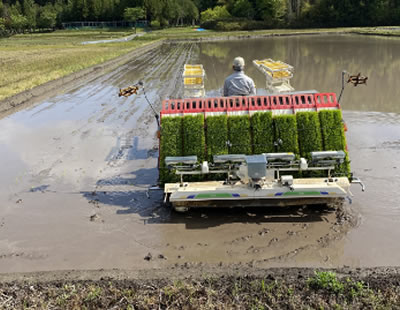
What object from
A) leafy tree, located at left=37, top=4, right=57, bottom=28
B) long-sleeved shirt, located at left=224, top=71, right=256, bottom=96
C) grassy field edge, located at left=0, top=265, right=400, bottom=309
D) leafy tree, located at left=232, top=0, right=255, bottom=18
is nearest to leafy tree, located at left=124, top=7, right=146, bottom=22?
leafy tree, located at left=37, top=4, right=57, bottom=28

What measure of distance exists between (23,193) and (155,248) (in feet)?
12.9

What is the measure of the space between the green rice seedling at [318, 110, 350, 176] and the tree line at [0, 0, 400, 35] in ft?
272

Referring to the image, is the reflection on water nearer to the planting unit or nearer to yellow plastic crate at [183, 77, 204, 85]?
yellow plastic crate at [183, 77, 204, 85]

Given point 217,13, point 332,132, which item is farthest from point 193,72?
point 217,13

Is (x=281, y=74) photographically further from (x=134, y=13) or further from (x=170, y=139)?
(x=134, y=13)

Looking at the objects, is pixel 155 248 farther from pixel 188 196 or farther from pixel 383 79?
pixel 383 79

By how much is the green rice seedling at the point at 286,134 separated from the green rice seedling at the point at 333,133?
545mm

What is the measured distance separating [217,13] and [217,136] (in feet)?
341

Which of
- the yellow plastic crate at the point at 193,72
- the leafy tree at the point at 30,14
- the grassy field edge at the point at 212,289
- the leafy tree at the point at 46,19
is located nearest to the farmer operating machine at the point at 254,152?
the grassy field edge at the point at 212,289

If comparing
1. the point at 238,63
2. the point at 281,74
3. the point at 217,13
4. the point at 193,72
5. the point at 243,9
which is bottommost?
the point at 281,74

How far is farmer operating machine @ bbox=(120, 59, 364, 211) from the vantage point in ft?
21.2

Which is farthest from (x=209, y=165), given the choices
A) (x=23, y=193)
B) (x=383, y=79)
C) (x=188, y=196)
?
(x=383, y=79)

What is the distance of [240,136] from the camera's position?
7.32 meters

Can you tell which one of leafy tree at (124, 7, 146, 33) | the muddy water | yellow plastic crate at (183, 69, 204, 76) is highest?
leafy tree at (124, 7, 146, 33)
